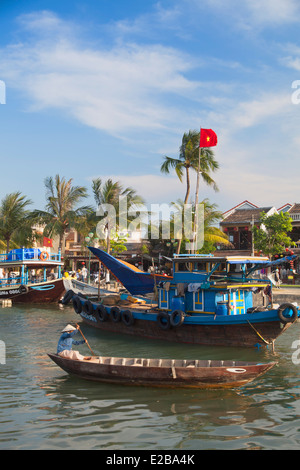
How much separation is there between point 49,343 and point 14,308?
12.6 meters

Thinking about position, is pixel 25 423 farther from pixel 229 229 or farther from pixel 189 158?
pixel 229 229

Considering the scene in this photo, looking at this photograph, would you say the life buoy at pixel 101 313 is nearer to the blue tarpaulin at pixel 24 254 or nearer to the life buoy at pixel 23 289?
the life buoy at pixel 23 289

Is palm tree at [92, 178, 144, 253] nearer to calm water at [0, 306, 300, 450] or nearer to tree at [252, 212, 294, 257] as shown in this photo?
tree at [252, 212, 294, 257]

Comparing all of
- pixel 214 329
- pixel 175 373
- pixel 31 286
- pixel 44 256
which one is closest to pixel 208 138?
pixel 44 256

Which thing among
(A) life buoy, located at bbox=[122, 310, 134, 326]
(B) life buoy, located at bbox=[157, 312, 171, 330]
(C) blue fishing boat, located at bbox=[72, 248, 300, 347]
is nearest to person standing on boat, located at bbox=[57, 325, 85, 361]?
(C) blue fishing boat, located at bbox=[72, 248, 300, 347]

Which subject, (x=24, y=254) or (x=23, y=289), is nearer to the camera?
(x=23, y=289)

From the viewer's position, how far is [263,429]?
25.1 ft

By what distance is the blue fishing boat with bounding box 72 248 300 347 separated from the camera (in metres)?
13.9

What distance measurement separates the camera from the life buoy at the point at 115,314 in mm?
17328

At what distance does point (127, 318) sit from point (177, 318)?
2.70 m

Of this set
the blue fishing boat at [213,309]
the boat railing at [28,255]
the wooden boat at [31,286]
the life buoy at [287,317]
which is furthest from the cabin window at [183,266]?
the boat railing at [28,255]

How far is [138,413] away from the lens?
8.36 metres

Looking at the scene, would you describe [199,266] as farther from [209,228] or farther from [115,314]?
[209,228]
